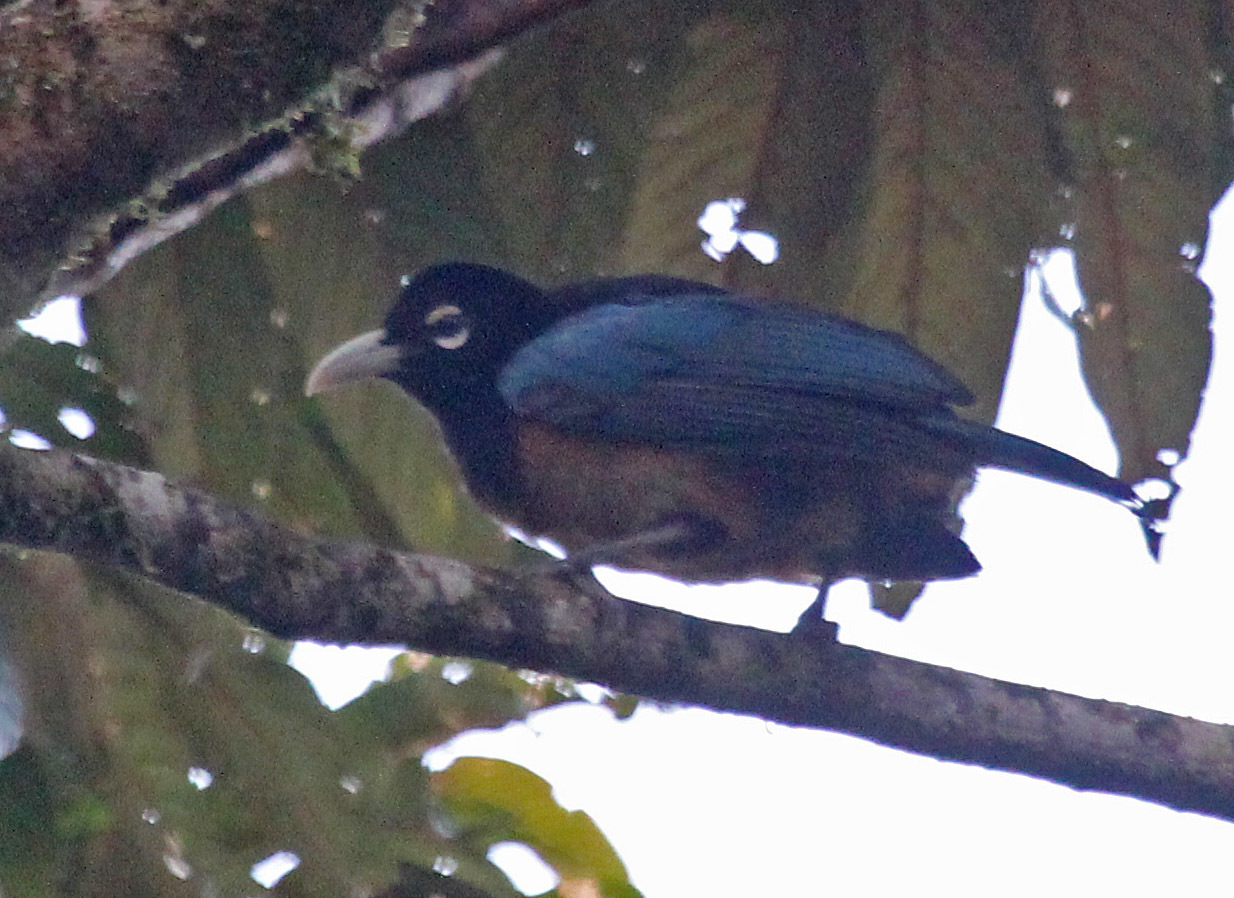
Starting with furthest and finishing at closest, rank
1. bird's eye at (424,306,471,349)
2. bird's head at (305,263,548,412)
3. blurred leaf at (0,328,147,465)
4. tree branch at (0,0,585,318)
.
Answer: bird's eye at (424,306,471,349), bird's head at (305,263,548,412), blurred leaf at (0,328,147,465), tree branch at (0,0,585,318)

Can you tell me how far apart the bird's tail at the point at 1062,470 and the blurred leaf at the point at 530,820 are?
1303 millimetres

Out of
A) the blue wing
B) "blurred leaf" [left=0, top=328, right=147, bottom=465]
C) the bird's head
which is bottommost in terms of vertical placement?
"blurred leaf" [left=0, top=328, right=147, bottom=465]

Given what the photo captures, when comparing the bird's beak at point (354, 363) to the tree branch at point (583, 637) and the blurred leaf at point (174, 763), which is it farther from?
the tree branch at point (583, 637)

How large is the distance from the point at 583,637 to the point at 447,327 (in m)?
1.78

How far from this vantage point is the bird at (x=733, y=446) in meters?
4.21

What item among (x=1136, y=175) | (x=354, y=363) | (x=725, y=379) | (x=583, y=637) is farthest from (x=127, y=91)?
(x=1136, y=175)

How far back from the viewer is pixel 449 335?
4.84 meters

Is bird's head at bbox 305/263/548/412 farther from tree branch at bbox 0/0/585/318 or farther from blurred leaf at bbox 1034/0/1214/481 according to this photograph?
tree branch at bbox 0/0/585/318

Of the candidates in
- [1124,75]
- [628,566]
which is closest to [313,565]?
[628,566]

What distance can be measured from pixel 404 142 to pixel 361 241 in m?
0.28

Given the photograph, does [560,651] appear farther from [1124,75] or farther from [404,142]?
[1124,75]

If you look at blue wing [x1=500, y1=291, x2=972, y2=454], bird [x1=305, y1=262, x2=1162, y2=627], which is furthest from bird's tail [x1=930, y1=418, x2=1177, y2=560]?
blue wing [x1=500, y1=291, x2=972, y2=454]

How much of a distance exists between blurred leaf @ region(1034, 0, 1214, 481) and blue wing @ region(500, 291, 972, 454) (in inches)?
16.0

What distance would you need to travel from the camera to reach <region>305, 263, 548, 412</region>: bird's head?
4.61 m
